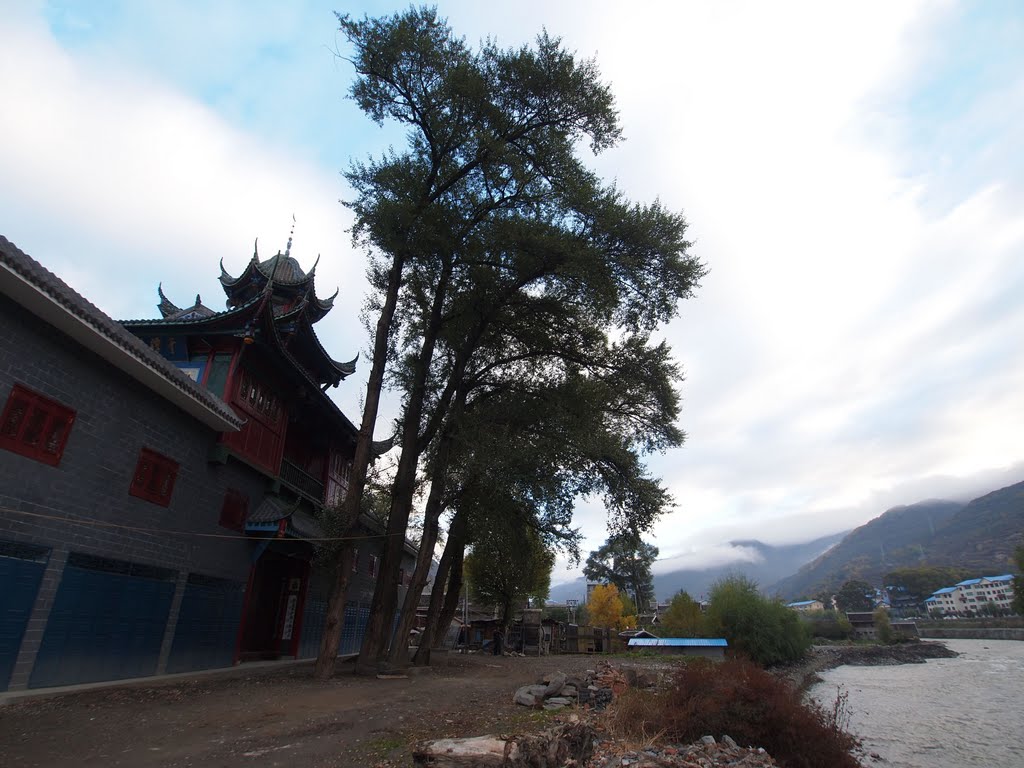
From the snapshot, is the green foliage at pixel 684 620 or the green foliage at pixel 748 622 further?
the green foliage at pixel 684 620

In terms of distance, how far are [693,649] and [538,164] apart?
2314 cm

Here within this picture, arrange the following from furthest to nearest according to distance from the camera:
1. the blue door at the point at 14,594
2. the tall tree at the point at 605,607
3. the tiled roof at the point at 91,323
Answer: the tall tree at the point at 605,607 → the blue door at the point at 14,594 → the tiled roof at the point at 91,323

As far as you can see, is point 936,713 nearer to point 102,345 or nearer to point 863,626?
point 102,345

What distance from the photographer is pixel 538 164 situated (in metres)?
16.0

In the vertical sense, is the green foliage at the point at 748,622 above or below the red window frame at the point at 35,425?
below

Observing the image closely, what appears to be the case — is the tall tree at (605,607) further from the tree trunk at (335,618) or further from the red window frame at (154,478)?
the red window frame at (154,478)

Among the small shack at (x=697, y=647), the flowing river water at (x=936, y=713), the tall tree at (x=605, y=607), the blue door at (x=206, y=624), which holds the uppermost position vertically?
the tall tree at (x=605, y=607)

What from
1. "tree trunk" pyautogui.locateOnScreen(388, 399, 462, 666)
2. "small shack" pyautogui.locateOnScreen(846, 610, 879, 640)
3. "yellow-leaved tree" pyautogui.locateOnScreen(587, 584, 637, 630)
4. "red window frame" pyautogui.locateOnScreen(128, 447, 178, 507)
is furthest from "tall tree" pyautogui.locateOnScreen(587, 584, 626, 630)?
"red window frame" pyautogui.locateOnScreen(128, 447, 178, 507)

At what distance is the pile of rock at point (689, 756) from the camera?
6777 millimetres

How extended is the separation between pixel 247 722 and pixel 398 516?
762 cm

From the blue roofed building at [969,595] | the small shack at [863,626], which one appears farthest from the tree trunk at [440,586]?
the blue roofed building at [969,595]

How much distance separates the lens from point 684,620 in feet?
105

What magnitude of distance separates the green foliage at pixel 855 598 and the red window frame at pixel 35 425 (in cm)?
13326

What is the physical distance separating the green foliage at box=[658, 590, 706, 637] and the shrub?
72.9 feet
